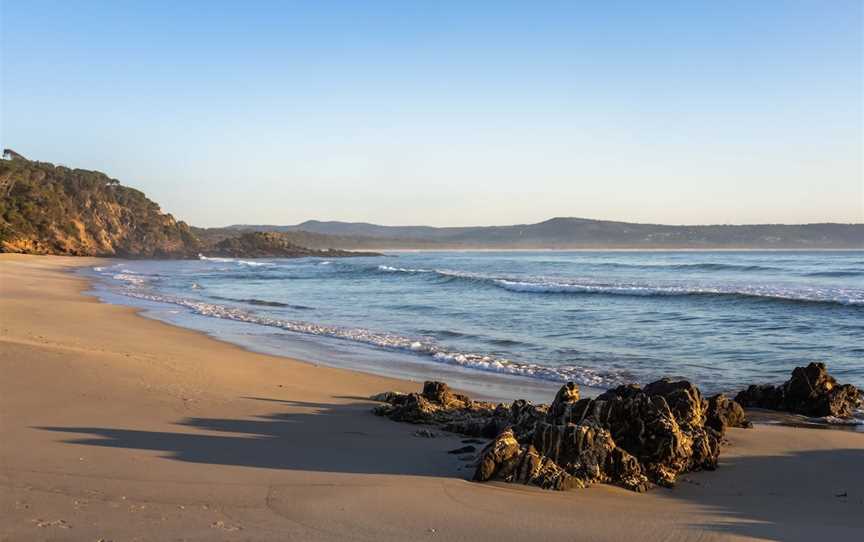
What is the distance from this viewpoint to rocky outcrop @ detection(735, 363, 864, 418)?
8.52m

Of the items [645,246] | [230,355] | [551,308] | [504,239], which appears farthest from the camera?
[504,239]

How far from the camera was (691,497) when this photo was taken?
5.40 metres

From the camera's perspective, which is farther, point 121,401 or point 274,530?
point 121,401

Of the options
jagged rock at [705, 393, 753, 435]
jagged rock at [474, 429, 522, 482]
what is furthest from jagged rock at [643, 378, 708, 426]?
jagged rock at [474, 429, 522, 482]

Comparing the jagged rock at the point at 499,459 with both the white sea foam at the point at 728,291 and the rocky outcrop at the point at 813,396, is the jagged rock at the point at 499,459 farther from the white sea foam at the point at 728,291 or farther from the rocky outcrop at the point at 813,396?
the white sea foam at the point at 728,291

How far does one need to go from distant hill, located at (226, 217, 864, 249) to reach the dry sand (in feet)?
435

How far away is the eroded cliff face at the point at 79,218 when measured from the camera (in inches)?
2289

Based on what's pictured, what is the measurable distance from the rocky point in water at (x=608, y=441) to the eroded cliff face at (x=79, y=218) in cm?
5508

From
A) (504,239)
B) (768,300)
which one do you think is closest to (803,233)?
Result: (504,239)

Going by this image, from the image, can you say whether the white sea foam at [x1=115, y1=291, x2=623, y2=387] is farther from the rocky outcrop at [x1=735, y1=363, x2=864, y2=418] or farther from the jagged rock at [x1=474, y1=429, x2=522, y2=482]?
the jagged rock at [x1=474, y1=429, x2=522, y2=482]

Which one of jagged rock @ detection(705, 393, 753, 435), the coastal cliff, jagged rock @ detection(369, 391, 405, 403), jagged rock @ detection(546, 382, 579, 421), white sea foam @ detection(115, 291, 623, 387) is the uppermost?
the coastal cliff

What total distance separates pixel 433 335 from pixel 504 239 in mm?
167290

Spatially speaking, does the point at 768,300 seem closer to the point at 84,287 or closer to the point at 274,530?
the point at 274,530

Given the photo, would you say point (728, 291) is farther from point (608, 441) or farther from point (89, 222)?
point (89, 222)
